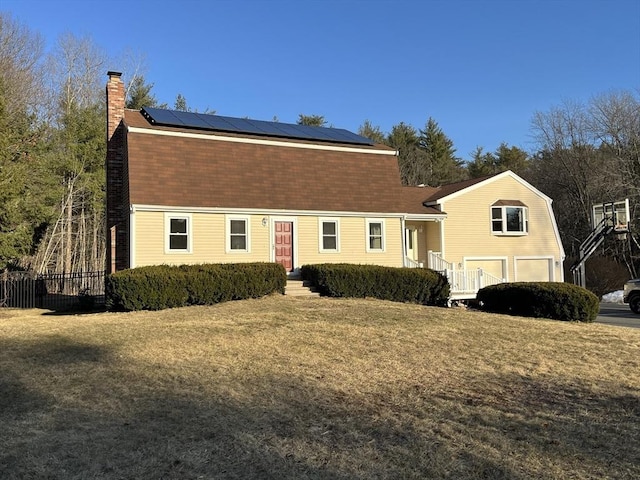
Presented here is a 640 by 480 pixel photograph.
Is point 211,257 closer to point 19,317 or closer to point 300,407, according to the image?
point 19,317

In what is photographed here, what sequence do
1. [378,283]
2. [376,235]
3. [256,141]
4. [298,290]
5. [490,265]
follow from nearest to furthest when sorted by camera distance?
[378,283] < [298,290] < [256,141] < [376,235] < [490,265]

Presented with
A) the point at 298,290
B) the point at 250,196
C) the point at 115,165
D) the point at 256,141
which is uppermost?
the point at 256,141

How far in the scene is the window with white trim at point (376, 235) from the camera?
20094 millimetres

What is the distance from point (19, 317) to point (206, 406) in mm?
11140

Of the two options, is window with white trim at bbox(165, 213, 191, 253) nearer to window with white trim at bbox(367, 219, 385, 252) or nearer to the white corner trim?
the white corner trim

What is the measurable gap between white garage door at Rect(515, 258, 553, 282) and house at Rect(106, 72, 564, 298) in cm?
387

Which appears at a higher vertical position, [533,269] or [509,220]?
[509,220]

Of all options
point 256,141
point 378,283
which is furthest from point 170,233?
point 378,283

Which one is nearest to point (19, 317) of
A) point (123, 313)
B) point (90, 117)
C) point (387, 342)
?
point (123, 313)

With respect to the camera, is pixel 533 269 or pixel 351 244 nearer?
pixel 351 244

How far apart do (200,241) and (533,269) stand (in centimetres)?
1665

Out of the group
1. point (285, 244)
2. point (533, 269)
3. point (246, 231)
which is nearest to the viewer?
point (246, 231)

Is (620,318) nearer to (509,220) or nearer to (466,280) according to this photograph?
(466,280)

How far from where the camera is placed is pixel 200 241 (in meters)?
17.4
